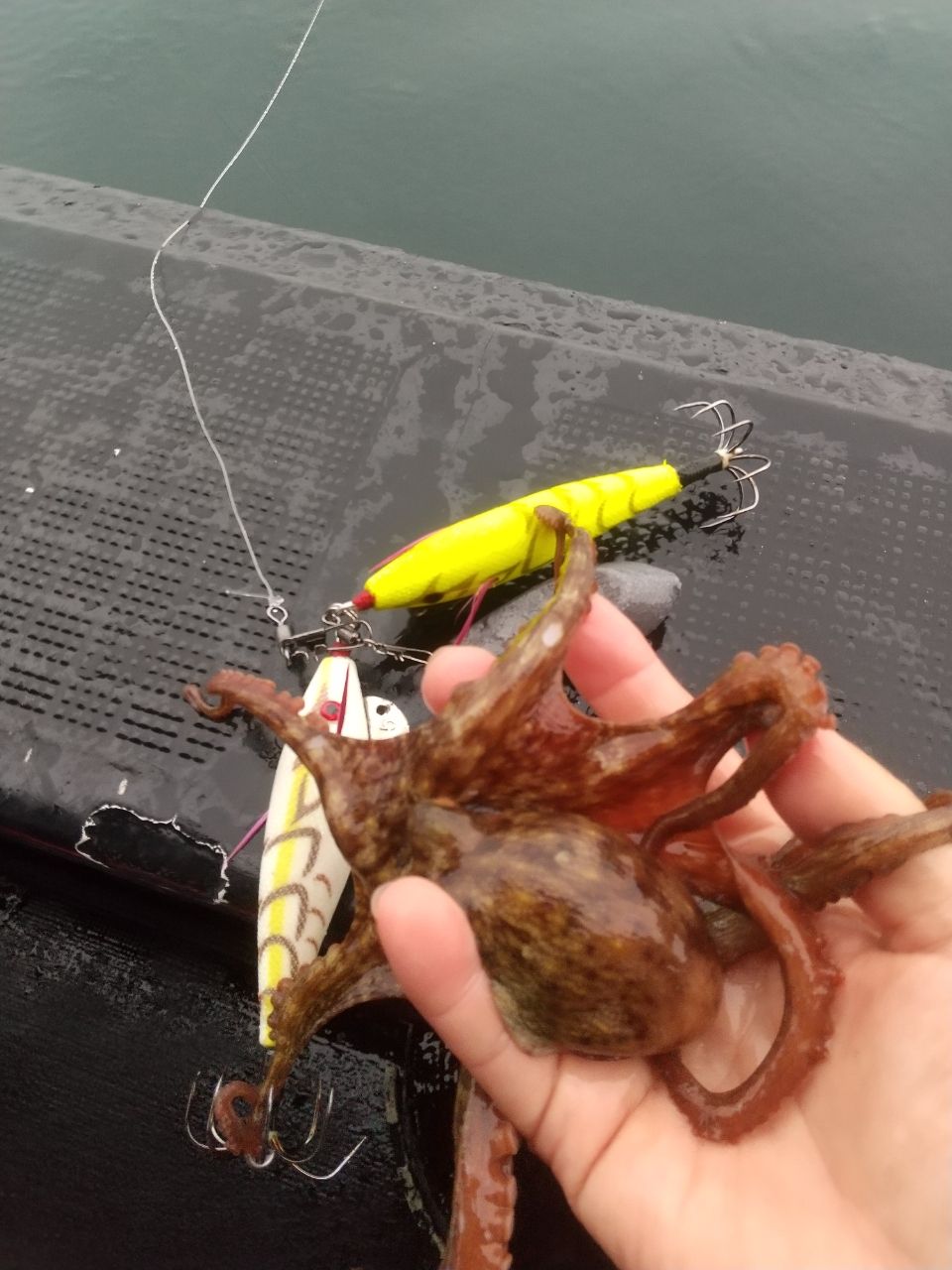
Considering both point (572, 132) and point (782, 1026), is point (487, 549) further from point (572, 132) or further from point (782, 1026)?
point (572, 132)

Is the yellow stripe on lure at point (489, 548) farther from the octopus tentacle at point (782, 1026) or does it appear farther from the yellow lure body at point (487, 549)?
the octopus tentacle at point (782, 1026)

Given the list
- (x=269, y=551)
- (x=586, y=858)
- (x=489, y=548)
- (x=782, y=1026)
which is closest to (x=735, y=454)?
(x=489, y=548)

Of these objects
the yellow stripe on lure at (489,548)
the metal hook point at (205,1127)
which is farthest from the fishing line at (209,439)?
the metal hook point at (205,1127)

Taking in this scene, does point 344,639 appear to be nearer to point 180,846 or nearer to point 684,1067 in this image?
point 180,846

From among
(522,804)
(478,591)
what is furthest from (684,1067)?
(478,591)

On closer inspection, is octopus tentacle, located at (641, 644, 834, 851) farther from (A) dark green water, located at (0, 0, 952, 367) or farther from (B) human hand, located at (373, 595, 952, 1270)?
(A) dark green water, located at (0, 0, 952, 367)

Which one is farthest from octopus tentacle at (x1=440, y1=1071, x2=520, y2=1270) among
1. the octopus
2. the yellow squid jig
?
the yellow squid jig
